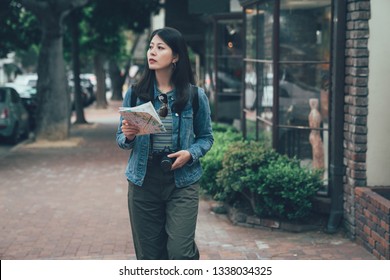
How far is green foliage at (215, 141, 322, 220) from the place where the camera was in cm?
790

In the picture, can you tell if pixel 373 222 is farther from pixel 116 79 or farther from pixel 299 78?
pixel 116 79

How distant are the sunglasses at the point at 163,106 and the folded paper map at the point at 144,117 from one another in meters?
0.22

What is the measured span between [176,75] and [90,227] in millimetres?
4190

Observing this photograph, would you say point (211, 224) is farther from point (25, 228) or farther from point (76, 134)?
point (76, 134)

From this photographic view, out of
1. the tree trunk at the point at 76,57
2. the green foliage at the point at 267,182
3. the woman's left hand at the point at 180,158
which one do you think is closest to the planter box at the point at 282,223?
the green foliage at the point at 267,182

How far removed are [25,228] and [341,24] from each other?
4.05 metres

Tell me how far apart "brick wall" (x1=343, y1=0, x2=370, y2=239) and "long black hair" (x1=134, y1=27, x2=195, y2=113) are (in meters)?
3.09

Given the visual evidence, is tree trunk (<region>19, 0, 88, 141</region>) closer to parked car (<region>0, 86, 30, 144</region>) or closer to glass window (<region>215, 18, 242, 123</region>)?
parked car (<region>0, 86, 30, 144</region>)

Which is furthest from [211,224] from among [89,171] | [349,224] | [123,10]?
[123,10]

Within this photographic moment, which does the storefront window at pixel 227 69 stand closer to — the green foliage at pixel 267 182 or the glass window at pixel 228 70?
the glass window at pixel 228 70

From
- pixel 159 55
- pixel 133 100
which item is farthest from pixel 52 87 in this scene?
pixel 159 55

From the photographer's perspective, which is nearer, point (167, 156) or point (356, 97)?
point (167, 156)

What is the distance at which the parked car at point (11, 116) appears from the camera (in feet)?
62.0

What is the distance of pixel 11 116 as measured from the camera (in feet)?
62.7
